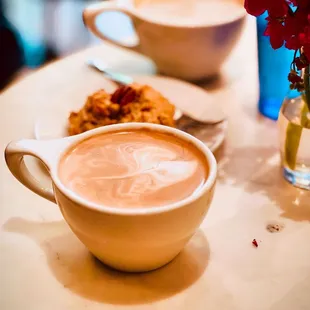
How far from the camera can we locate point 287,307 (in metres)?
0.48

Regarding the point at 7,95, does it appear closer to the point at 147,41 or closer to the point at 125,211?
the point at 147,41

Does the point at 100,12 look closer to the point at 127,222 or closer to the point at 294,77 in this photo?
the point at 294,77

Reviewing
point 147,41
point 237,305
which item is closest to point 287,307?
point 237,305

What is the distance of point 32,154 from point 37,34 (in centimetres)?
172

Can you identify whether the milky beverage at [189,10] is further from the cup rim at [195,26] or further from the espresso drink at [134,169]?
the espresso drink at [134,169]

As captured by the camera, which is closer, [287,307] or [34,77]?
[287,307]

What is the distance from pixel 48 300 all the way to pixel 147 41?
1.60 feet

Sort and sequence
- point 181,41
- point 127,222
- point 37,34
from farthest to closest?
point 37,34 < point 181,41 < point 127,222

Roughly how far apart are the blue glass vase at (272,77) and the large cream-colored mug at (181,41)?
0.23 ft

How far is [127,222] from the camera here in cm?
45

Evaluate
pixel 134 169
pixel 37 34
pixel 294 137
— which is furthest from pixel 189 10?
pixel 37 34

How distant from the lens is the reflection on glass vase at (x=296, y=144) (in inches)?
24.8

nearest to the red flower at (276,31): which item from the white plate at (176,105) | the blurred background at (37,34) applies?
the white plate at (176,105)

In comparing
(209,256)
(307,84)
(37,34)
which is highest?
(307,84)
